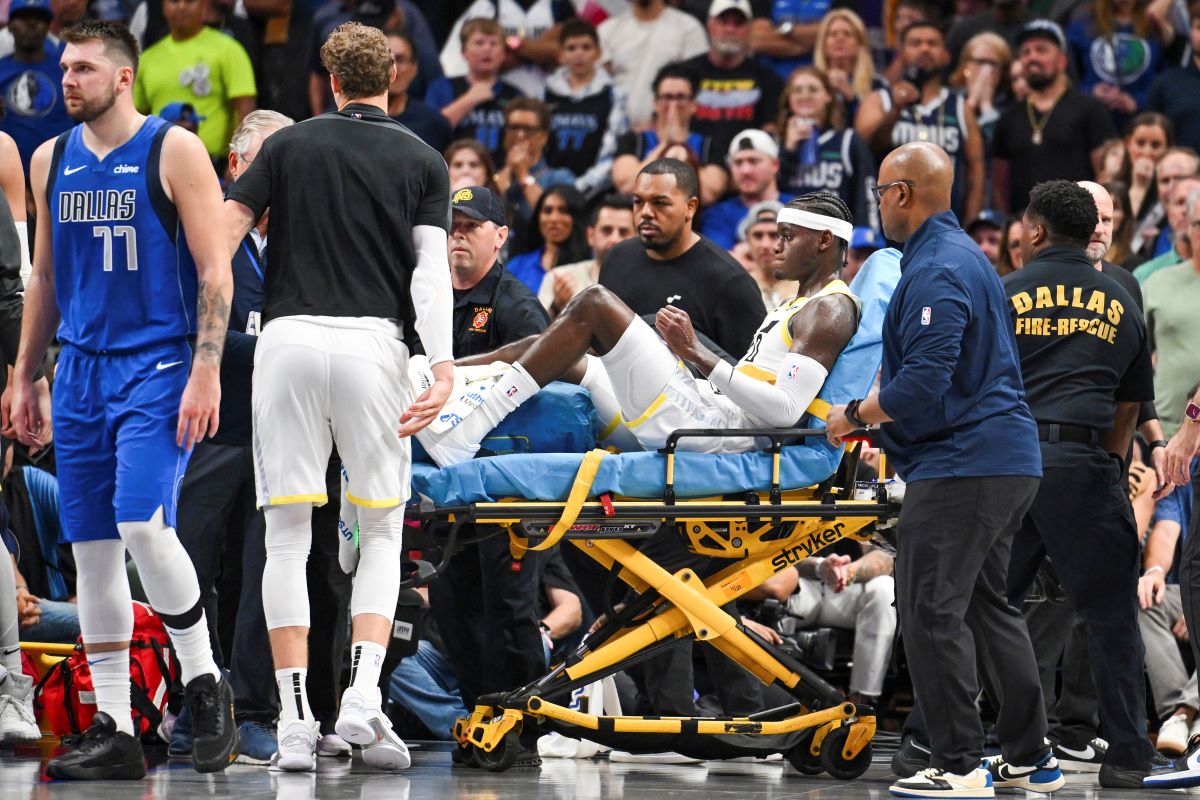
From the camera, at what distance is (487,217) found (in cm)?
686

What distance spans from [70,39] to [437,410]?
1.63m

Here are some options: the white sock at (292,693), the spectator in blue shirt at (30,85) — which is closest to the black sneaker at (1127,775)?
the white sock at (292,693)

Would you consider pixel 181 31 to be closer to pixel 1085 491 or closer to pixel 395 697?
pixel 395 697

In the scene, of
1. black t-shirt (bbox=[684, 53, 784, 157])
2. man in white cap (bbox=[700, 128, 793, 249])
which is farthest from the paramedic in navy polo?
black t-shirt (bbox=[684, 53, 784, 157])

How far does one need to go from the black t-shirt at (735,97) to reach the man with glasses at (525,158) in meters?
0.99

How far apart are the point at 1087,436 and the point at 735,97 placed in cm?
588

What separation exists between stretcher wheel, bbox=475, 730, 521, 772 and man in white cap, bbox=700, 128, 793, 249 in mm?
5049

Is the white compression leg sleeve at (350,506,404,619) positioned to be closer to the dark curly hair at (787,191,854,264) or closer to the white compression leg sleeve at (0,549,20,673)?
the white compression leg sleeve at (0,549,20,673)

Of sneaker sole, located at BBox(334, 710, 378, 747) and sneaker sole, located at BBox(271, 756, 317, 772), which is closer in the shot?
sneaker sole, located at BBox(334, 710, 378, 747)

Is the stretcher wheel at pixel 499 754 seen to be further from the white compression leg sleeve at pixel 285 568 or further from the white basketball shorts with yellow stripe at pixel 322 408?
the white basketball shorts with yellow stripe at pixel 322 408

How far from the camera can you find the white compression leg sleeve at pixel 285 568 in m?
5.45

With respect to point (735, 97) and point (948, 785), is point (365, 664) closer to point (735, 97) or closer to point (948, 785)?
point (948, 785)

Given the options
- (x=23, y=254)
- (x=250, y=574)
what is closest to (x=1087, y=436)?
(x=250, y=574)

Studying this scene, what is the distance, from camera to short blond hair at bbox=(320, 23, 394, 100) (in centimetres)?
555
